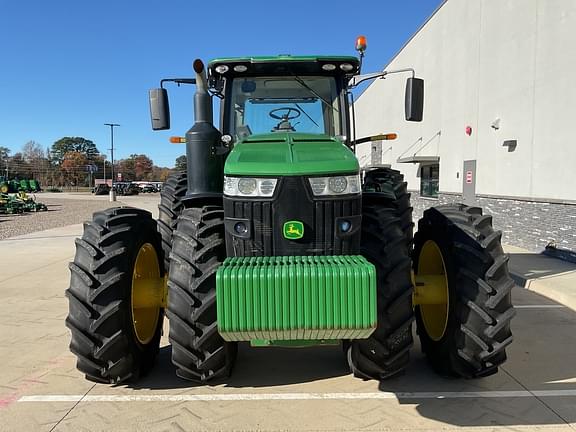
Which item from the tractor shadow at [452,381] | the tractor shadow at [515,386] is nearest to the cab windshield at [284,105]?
the tractor shadow at [452,381]

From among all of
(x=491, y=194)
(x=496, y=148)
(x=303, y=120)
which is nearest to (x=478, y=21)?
(x=496, y=148)

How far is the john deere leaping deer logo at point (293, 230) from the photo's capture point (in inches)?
136

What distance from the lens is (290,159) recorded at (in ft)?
11.6

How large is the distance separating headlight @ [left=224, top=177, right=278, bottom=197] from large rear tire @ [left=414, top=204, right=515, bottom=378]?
1.64 m

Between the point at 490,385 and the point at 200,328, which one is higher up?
the point at 200,328

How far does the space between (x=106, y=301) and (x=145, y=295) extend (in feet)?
1.71

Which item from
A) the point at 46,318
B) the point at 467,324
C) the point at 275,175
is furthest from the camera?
the point at 46,318

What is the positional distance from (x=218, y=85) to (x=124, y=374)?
2.98 meters

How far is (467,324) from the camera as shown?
374 cm

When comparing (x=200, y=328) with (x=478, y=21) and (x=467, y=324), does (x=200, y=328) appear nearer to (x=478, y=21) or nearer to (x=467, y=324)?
(x=467, y=324)

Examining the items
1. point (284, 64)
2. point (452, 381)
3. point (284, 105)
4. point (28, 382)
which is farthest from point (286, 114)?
point (28, 382)

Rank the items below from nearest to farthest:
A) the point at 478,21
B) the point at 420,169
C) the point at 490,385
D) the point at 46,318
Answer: the point at 490,385
the point at 46,318
the point at 478,21
the point at 420,169

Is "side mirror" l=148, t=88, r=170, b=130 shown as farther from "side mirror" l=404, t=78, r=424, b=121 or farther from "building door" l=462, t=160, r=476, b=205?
"building door" l=462, t=160, r=476, b=205

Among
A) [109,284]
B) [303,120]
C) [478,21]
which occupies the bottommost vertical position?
[109,284]
